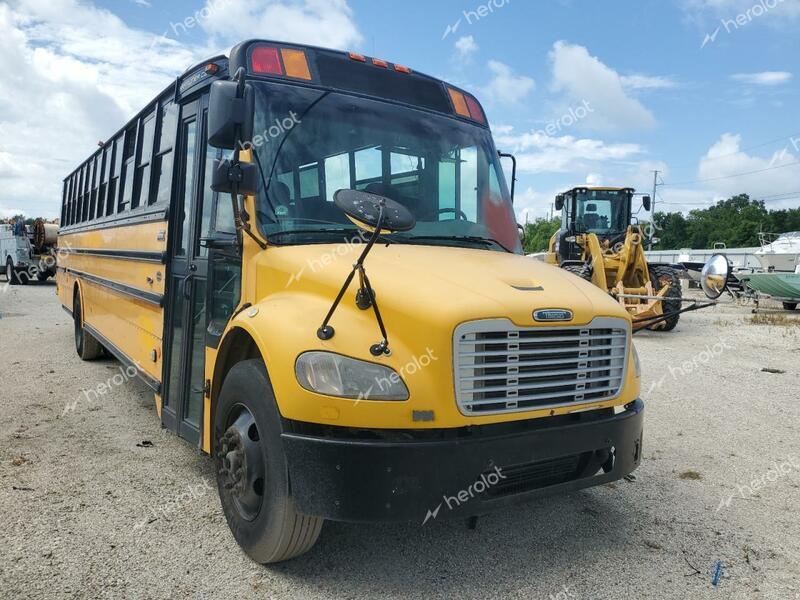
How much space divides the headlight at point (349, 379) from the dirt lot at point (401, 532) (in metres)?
0.96

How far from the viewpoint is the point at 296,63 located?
3.72m

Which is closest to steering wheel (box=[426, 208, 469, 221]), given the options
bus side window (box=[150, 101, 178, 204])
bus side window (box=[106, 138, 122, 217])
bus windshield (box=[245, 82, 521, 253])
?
bus windshield (box=[245, 82, 521, 253])

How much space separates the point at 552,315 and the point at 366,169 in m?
1.42

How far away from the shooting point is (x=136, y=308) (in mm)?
5266

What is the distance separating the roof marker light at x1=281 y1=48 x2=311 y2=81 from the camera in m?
3.68

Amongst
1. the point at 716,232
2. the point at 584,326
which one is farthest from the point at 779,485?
the point at 716,232

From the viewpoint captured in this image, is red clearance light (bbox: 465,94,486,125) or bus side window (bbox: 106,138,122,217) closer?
red clearance light (bbox: 465,94,486,125)

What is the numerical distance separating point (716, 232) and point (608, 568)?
80.8m

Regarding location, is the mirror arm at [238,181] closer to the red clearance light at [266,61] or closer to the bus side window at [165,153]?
the red clearance light at [266,61]

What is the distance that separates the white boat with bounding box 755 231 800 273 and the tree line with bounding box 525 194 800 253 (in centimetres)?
3621

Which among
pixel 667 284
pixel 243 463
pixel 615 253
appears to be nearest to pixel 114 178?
pixel 243 463

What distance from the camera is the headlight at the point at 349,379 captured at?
8.54 ft

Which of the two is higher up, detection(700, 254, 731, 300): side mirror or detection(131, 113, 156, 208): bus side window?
detection(131, 113, 156, 208): bus side window

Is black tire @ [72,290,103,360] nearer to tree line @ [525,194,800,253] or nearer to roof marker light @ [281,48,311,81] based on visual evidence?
roof marker light @ [281,48,311,81]
